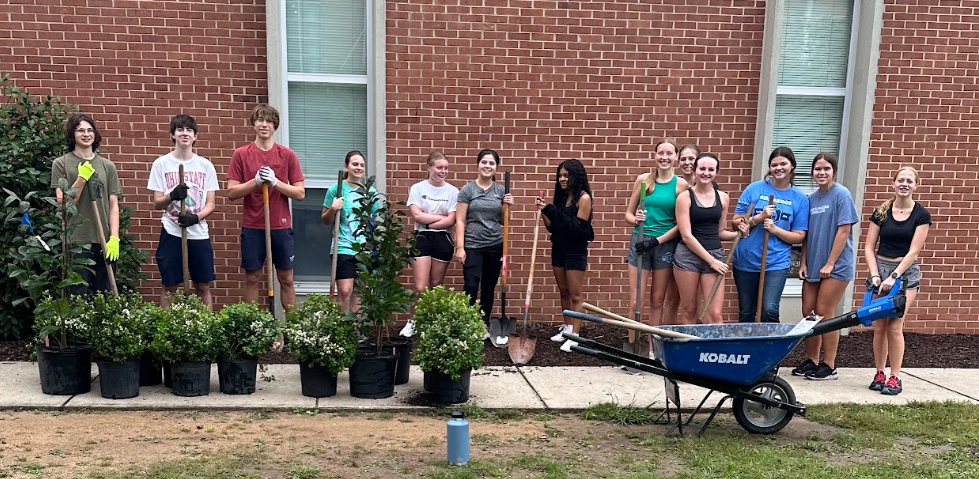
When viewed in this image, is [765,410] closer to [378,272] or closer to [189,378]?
[378,272]

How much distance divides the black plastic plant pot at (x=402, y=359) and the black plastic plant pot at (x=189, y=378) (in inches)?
51.2

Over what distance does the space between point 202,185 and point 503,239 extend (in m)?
2.64

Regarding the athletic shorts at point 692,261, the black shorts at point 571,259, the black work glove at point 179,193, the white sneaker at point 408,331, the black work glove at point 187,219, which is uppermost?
the black work glove at point 179,193

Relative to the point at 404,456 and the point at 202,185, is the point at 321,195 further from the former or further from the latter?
the point at 404,456

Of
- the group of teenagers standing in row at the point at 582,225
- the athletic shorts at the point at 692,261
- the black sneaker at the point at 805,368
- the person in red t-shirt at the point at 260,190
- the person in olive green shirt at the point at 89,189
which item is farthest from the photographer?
the black sneaker at the point at 805,368

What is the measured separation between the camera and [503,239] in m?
6.70

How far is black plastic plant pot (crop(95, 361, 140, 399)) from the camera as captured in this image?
16.6ft

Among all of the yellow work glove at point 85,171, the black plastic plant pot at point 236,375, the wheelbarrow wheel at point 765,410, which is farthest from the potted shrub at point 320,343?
the wheelbarrow wheel at point 765,410

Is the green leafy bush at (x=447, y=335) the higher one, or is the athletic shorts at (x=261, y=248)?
the athletic shorts at (x=261, y=248)

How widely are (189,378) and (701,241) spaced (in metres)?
4.07

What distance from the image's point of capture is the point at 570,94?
7.48 metres

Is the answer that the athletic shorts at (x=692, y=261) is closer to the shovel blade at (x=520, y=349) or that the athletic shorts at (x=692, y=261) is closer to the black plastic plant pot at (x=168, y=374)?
the shovel blade at (x=520, y=349)

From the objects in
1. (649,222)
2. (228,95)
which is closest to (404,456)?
(649,222)

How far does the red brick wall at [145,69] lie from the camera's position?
6840mm
